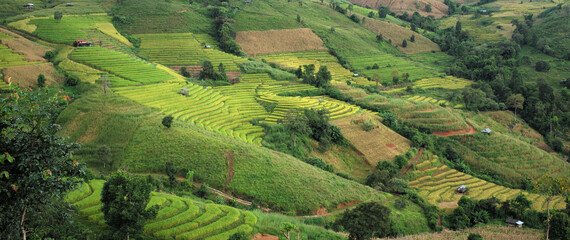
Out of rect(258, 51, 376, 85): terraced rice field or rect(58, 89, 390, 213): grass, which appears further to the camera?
rect(258, 51, 376, 85): terraced rice field

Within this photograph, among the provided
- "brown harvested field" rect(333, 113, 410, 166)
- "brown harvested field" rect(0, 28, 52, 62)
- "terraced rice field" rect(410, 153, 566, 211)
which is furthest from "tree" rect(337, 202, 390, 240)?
"brown harvested field" rect(0, 28, 52, 62)

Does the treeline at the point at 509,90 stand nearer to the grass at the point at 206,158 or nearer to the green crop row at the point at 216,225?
the grass at the point at 206,158

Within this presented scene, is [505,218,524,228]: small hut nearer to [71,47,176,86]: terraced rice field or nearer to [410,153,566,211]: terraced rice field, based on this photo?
[410,153,566,211]: terraced rice field

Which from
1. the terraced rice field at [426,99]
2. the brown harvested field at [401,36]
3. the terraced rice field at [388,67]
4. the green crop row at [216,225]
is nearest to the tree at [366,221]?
the green crop row at [216,225]

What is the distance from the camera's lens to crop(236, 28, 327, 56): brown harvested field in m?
92.8

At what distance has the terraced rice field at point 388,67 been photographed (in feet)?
292

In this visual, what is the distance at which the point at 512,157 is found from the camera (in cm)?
5288

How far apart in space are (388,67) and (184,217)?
77542 mm

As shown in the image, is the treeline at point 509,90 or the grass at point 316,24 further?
the grass at point 316,24

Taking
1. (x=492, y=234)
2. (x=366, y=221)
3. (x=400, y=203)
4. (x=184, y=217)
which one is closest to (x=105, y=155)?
(x=184, y=217)

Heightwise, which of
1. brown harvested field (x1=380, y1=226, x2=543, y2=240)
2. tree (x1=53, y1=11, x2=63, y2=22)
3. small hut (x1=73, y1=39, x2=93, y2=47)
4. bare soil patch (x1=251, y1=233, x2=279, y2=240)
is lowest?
brown harvested field (x1=380, y1=226, x2=543, y2=240)

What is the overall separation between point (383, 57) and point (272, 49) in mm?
28295

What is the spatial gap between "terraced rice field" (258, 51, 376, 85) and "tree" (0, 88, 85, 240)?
7063 cm

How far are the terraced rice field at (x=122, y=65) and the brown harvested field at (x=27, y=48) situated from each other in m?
4.53
